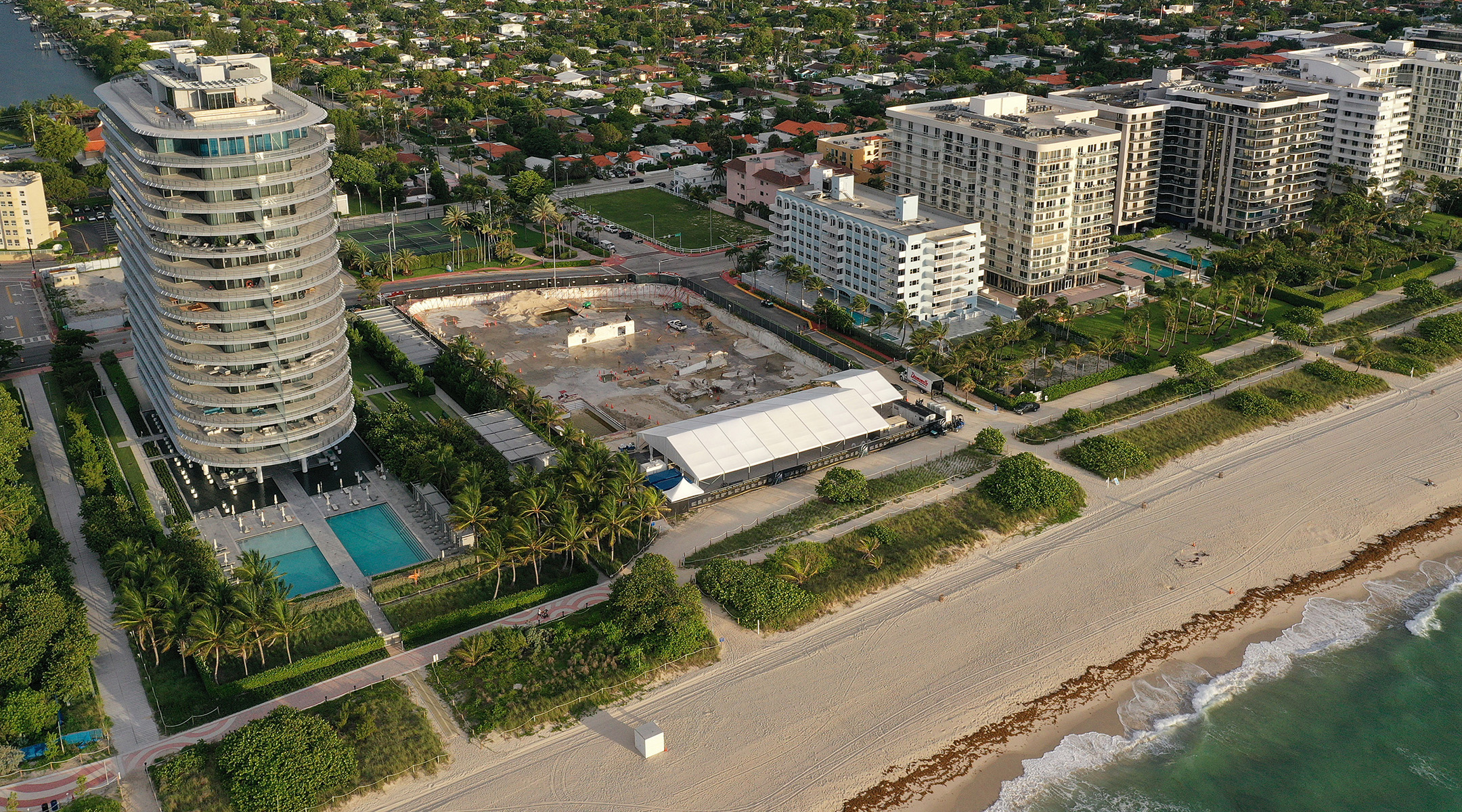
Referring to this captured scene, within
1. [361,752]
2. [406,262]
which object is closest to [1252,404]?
[361,752]

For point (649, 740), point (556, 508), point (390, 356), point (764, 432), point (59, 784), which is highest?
point (556, 508)

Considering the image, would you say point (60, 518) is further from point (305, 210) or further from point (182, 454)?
point (305, 210)

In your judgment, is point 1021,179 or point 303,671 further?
point 1021,179

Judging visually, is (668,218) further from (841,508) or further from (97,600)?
(97,600)

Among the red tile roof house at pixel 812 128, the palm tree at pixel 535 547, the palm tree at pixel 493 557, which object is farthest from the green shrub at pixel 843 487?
the red tile roof house at pixel 812 128

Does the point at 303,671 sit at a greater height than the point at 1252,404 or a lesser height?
lesser
